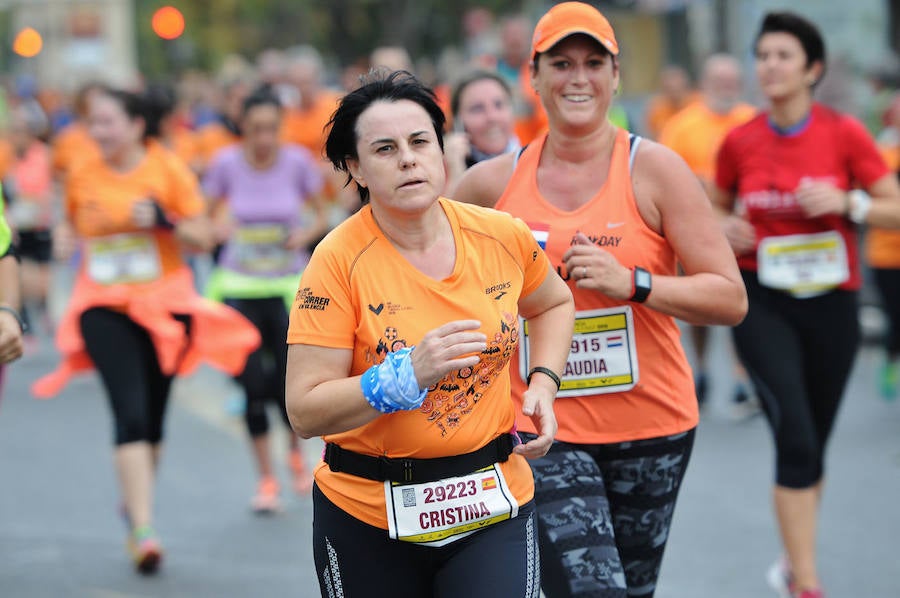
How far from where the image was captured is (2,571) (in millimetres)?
6262

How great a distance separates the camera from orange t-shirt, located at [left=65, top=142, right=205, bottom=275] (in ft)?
21.7

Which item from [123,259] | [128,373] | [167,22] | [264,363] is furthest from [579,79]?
[167,22]

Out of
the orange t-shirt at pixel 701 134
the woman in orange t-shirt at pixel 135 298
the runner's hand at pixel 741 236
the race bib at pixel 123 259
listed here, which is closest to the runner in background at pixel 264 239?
the woman in orange t-shirt at pixel 135 298

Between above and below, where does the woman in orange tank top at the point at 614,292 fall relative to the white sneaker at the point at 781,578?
above

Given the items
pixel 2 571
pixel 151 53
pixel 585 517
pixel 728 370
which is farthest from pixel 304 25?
pixel 585 517

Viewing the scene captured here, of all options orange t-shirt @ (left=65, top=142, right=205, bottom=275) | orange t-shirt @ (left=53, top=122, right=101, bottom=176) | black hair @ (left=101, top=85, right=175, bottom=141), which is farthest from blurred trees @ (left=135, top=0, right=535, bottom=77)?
orange t-shirt @ (left=65, top=142, right=205, bottom=275)

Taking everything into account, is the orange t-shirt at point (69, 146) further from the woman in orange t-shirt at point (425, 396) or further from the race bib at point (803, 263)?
the woman in orange t-shirt at point (425, 396)

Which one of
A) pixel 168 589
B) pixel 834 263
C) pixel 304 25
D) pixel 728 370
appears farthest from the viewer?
pixel 304 25

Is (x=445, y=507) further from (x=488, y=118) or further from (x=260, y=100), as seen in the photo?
(x=260, y=100)

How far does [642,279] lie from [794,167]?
6.05 feet

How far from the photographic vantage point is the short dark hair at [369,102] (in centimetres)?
321

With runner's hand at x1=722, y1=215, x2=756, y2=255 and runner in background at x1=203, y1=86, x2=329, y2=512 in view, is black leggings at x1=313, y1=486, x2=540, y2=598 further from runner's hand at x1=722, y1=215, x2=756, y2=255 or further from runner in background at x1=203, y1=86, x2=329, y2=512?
runner in background at x1=203, y1=86, x2=329, y2=512

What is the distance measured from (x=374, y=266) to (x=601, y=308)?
37.8 inches

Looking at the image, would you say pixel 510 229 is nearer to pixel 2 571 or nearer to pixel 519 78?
pixel 2 571
